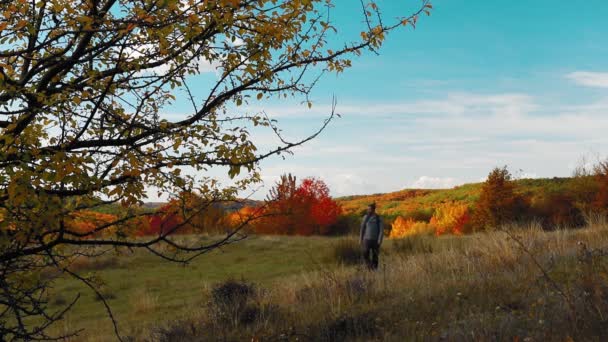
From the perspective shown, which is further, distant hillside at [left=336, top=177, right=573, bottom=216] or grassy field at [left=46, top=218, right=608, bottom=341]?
distant hillside at [left=336, top=177, right=573, bottom=216]

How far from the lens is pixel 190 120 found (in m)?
4.89

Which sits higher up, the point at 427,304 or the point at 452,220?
the point at 452,220

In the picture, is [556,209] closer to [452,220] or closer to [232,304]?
→ [452,220]

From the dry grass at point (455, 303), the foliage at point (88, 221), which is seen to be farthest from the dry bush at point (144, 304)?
the foliage at point (88, 221)

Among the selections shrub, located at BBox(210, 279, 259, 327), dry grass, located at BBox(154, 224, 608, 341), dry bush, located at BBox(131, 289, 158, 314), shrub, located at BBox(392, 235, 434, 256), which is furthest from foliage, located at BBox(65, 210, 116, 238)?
shrub, located at BBox(392, 235, 434, 256)

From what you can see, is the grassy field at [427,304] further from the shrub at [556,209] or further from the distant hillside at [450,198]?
the distant hillside at [450,198]

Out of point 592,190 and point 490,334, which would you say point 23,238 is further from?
point 592,190

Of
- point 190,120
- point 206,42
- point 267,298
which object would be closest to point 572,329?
point 190,120

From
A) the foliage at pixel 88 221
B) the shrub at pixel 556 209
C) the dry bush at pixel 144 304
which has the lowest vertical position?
the dry bush at pixel 144 304

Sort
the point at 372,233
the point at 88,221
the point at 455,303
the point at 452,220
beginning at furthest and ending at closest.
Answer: the point at 452,220
the point at 372,233
the point at 455,303
the point at 88,221

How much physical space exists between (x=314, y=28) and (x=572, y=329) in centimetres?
406

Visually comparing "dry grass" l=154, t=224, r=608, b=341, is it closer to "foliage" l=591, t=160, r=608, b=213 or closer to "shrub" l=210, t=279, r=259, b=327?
"shrub" l=210, t=279, r=259, b=327

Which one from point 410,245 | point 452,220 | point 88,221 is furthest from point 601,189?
point 88,221

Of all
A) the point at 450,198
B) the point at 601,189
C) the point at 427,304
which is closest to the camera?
the point at 427,304
